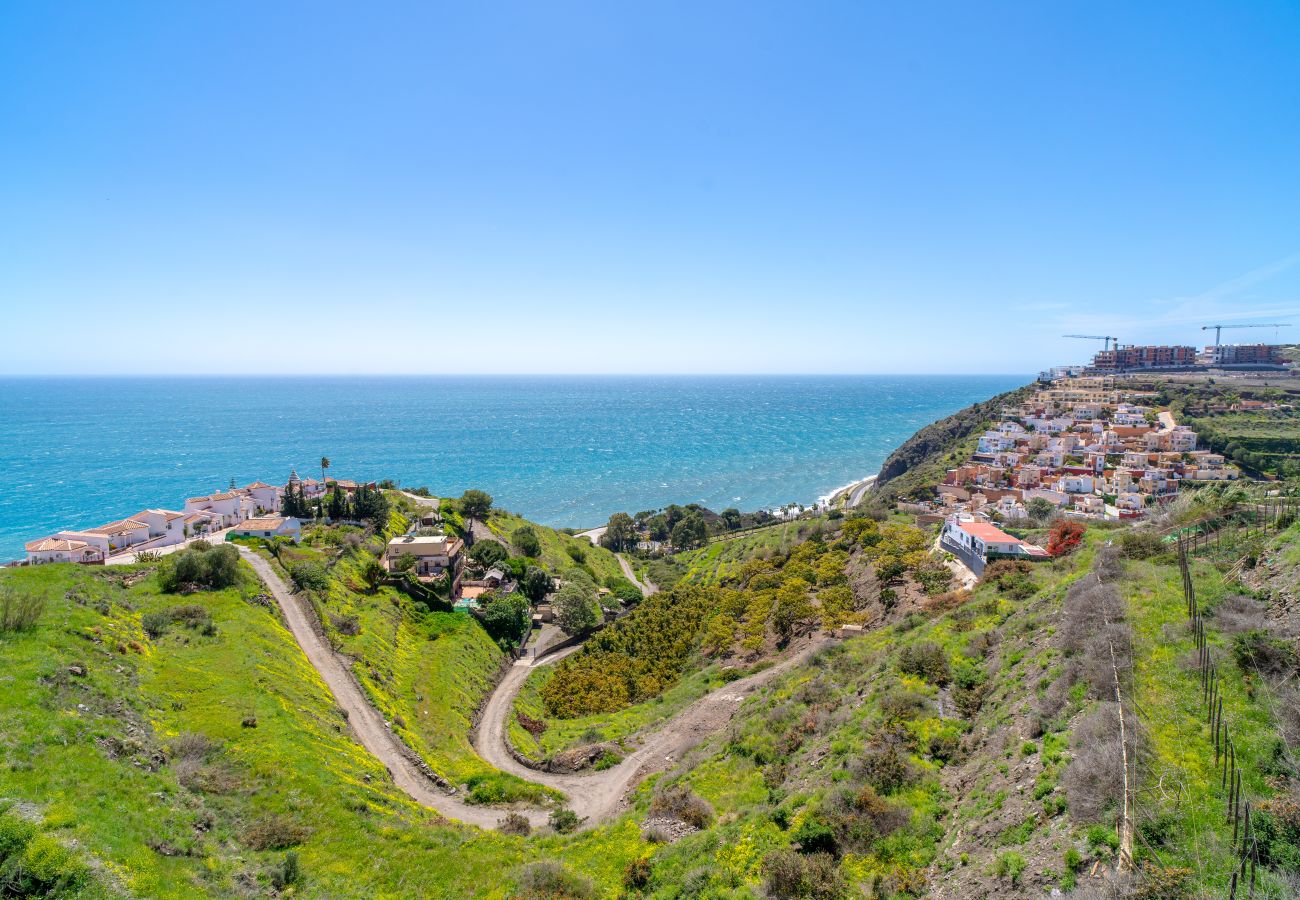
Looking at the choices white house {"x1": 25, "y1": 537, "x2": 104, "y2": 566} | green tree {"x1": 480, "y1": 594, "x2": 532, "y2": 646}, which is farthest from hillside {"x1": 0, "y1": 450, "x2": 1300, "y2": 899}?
white house {"x1": 25, "y1": 537, "x2": 104, "y2": 566}

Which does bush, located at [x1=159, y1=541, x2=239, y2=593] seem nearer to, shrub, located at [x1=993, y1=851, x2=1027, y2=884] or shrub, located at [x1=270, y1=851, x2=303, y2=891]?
shrub, located at [x1=270, y1=851, x2=303, y2=891]

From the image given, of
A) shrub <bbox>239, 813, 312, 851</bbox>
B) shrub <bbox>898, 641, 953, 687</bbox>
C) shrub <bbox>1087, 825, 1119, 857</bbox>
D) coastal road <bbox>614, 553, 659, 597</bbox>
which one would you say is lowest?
coastal road <bbox>614, 553, 659, 597</bbox>

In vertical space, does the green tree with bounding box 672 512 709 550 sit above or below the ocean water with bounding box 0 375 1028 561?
below

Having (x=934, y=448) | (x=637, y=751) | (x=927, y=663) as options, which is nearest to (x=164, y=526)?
(x=637, y=751)

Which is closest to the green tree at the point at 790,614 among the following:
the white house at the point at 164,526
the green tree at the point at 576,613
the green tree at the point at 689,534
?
the green tree at the point at 576,613

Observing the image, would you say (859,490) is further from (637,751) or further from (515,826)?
(515,826)

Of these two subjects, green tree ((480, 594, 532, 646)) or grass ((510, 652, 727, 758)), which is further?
green tree ((480, 594, 532, 646))

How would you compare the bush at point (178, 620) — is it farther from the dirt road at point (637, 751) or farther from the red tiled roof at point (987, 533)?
the red tiled roof at point (987, 533)
